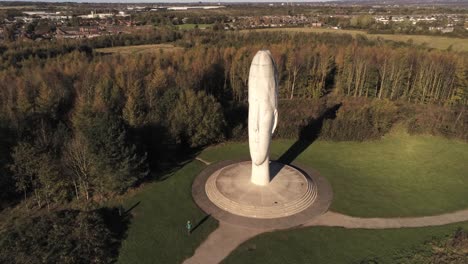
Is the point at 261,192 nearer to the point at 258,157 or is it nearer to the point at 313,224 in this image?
the point at 258,157

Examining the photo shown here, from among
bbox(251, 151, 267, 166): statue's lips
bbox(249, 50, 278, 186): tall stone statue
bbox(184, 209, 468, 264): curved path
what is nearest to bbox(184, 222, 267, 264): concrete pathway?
bbox(184, 209, 468, 264): curved path

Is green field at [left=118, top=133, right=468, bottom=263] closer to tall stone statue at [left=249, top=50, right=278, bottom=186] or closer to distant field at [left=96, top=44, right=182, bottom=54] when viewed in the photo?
tall stone statue at [left=249, top=50, right=278, bottom=186]

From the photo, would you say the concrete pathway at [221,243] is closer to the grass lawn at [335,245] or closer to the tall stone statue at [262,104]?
the grass lawn at [335,245]

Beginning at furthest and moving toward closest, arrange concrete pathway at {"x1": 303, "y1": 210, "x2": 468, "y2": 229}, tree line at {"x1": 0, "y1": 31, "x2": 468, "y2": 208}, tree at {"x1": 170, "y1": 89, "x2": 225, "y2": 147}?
1. tree at {"x1": 170, "y1": 89, "x2": 225, "y2": 147}
2. tree line at {"x1": 0, "y1": 31, "x2": 468, "y2": 208}
3. concrete pathway at {"x1": 303, "y1": 210, "x2": 468, "y2": 229}

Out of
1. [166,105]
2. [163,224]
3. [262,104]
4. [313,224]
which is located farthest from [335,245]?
[166,105]

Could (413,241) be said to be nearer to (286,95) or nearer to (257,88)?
(257,88)

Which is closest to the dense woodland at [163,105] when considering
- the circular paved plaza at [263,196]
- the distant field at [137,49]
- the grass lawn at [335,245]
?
the distant field at [137,49]

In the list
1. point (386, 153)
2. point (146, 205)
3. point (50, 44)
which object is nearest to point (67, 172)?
point (146, 205)

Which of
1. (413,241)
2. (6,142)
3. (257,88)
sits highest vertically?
(257,88)
